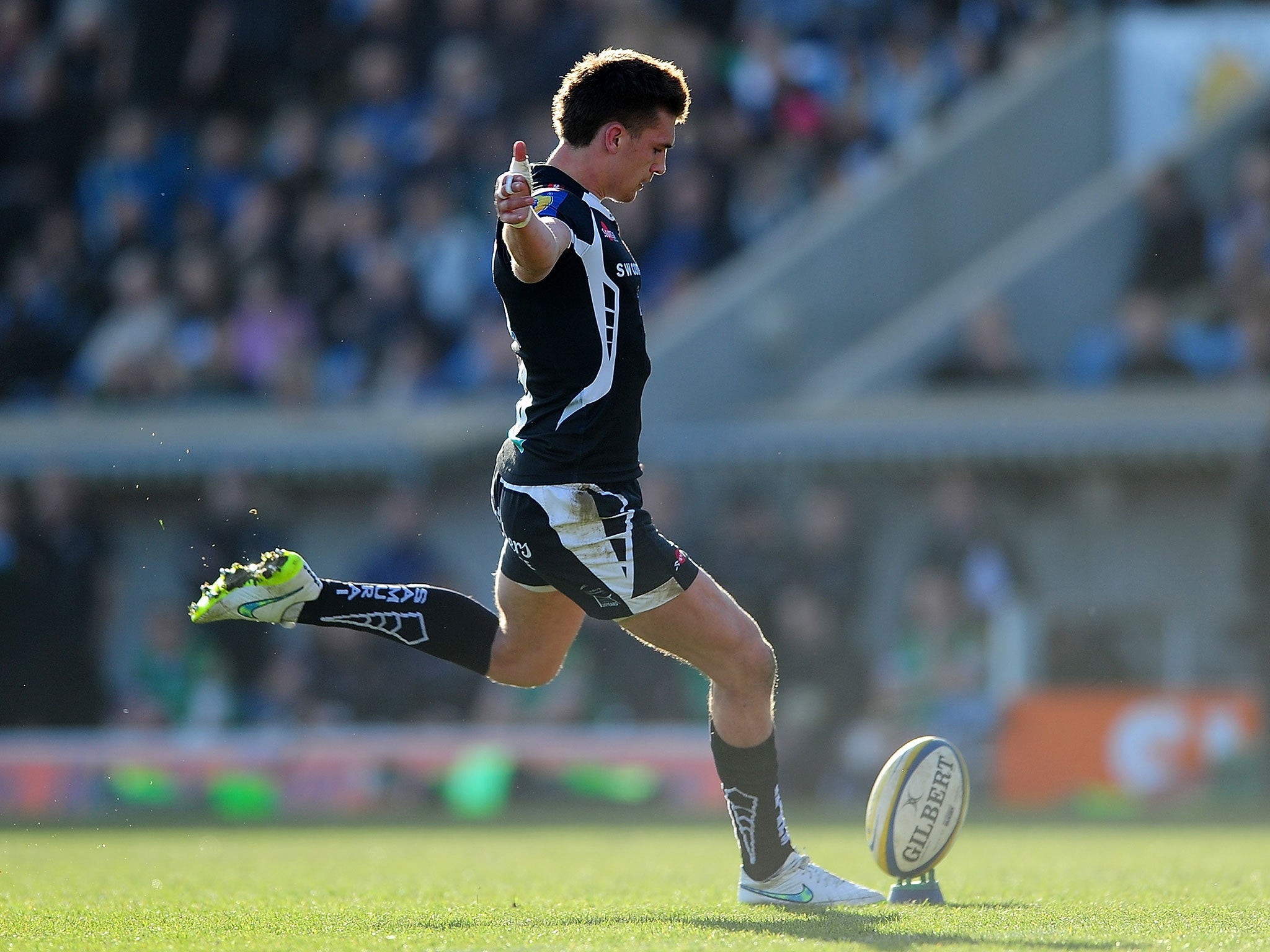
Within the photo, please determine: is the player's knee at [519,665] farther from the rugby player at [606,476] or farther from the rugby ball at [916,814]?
the rugby ball at [916,814]

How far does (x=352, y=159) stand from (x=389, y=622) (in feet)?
34.2

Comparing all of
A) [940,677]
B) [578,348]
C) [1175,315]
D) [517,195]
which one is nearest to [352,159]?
[1175,315]

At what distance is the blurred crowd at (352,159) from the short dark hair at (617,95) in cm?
868

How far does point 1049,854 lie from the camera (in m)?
7.82

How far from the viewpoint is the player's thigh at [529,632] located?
5691 millimetres

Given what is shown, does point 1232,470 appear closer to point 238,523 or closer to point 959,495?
point 959,495

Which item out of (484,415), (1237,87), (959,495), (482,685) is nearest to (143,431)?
(484,415)

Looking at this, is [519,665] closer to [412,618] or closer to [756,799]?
[412,618]

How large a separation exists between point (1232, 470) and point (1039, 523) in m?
1.36

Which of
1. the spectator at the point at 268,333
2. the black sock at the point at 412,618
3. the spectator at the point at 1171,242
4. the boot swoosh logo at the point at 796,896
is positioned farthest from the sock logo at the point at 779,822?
the spectator at the point at 268,333

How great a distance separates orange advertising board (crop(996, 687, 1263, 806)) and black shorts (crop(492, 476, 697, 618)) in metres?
6.72

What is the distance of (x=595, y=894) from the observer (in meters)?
6.16

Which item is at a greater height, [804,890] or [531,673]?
[531,673]

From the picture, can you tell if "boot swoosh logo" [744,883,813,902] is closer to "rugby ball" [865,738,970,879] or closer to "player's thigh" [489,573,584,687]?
"rugby ball" [865,738,970,879]
